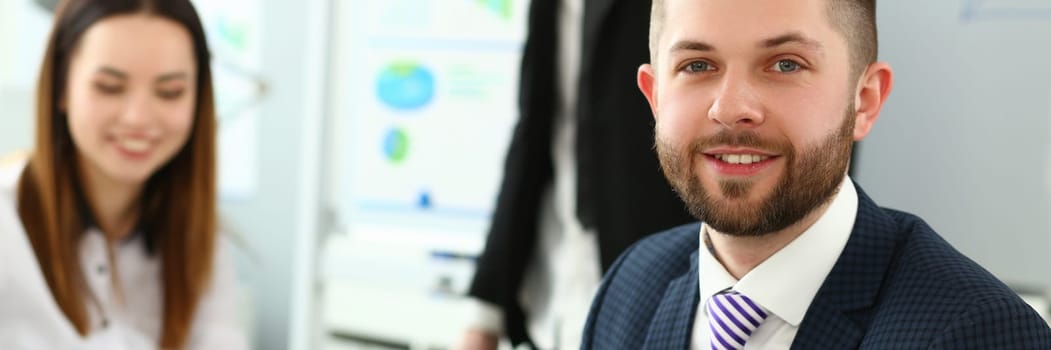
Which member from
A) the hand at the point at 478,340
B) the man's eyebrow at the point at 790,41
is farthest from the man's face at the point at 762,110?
the hand at the point at 478,340

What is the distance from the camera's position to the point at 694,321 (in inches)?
20.4

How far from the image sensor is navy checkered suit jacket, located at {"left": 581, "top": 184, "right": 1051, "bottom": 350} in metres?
0.40

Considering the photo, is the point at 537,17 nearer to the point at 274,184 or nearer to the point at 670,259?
the point at 670,259

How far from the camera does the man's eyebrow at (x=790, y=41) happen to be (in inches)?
16.2

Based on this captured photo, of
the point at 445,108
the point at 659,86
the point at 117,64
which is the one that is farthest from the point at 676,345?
the point at 445,108

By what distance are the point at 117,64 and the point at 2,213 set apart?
0.66 ft

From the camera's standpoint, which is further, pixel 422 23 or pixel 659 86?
pixel 422 23

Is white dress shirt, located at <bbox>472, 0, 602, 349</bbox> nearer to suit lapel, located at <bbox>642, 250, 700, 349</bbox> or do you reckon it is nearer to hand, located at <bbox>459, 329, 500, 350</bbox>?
hand, located at <bbox>459, 329, 500, 350</bbox>

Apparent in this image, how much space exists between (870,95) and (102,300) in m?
0.96

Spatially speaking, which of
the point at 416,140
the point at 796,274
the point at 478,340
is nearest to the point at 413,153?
the point at 416,140

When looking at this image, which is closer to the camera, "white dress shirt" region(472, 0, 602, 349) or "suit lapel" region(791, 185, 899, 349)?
"suit lapel" region(791, 185, 899, 349)

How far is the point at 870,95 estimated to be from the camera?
0.43 m

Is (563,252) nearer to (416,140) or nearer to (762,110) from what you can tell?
(762,110)

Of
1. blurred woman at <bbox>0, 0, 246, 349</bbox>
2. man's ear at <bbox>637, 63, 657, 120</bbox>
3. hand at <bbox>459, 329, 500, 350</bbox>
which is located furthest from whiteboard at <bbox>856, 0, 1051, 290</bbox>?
blurred woman at <bbox>0, 0, 246, 349</bbox>
